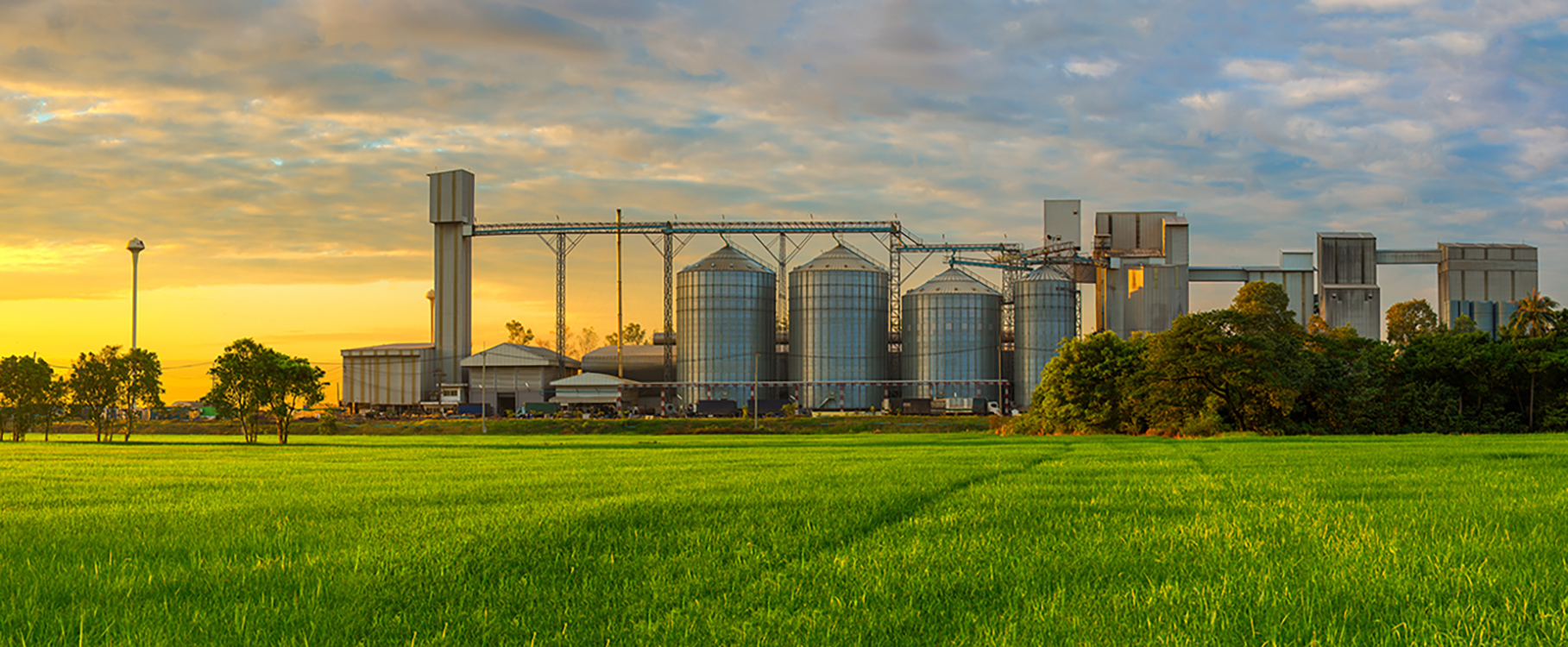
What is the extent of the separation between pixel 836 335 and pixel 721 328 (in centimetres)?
1318

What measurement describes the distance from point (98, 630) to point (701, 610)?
11.5 ft

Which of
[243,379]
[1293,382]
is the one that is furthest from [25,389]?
[1293,382]

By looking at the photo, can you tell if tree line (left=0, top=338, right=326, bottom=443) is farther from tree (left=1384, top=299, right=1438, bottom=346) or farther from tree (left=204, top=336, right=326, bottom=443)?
tree (left=1384, top=299, right=1438, bottom=346)

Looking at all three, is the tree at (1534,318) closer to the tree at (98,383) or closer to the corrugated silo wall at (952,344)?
the corrugated silo wall at (952,344)

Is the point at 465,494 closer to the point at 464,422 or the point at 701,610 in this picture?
the point at 701,610

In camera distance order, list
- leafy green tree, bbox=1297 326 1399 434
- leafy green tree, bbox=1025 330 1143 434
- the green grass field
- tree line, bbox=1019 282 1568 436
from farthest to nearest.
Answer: leafy green tree, bbox=1025 330 1143 434
leafy green tree, bbox=1297 326 1399 434
tree line, bbox=1019 282 1568 436
the green grass field

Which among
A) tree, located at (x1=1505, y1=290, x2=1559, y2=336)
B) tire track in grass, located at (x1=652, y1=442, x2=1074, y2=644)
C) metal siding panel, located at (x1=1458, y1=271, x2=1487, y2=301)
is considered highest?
metal siding panel, located at (x1=1458, y1=271, x2=1487, y2=301)

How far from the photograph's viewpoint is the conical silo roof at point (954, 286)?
117 metres

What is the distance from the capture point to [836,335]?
114438 mm

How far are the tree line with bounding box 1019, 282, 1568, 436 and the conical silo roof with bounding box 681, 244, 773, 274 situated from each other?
193 ft

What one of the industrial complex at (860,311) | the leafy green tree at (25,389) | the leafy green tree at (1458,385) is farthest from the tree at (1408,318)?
the leafy green tree at (25,389)

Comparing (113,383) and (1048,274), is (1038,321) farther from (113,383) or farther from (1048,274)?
(113,383)

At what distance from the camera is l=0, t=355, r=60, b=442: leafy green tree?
194 ft

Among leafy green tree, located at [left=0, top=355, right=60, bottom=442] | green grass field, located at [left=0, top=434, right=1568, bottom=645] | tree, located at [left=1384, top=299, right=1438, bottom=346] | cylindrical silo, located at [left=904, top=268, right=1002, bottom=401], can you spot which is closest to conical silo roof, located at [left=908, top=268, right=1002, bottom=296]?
cylindrical silo, located at [left=904, top=268, right=1002, bottom=401]
